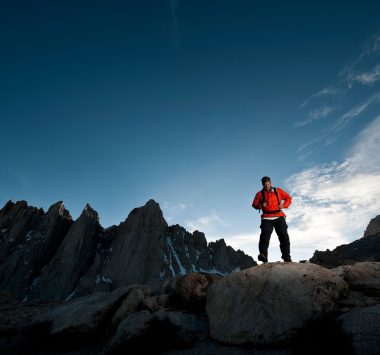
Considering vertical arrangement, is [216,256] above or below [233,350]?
above

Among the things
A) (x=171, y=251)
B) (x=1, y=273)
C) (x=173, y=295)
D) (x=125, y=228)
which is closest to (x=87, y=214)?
(x=125, y=228)

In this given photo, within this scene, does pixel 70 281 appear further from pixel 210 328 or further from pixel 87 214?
pixel 210 328

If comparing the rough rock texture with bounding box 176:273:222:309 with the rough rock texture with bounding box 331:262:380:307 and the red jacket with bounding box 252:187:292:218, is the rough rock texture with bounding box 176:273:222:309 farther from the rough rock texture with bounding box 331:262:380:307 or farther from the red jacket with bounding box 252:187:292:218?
the rough rock texture with bounding box 331:262:380:307

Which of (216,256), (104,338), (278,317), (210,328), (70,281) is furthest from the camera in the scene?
(216,256)

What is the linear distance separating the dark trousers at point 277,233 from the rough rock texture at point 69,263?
103 metres

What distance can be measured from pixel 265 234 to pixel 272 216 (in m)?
0.75

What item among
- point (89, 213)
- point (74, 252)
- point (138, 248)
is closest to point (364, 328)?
point (138, 248)

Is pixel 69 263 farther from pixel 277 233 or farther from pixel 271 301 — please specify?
pixel 271 301

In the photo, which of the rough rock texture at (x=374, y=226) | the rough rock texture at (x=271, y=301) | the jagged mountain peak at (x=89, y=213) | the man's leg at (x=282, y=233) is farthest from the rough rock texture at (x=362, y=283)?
the rough rock texture at (x=374, y=226)

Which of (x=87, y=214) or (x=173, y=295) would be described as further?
(x=87, y=214)

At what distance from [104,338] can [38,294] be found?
105378 mm

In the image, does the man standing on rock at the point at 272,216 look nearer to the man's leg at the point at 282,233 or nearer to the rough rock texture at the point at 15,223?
the man's leg at the point at 282,233

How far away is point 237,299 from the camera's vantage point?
7645mm

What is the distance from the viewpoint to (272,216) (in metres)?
10.6
